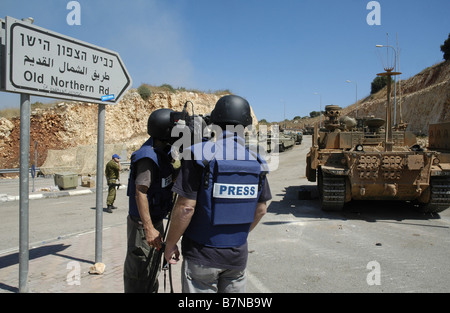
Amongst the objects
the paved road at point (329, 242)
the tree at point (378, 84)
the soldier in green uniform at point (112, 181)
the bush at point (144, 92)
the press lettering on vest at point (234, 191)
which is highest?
the tree at point (378, 84)

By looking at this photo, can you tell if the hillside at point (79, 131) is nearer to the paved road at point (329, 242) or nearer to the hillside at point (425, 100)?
the paved road at point (329, 242)

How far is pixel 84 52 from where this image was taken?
3.83m

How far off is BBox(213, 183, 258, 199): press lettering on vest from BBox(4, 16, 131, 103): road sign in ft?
7.34

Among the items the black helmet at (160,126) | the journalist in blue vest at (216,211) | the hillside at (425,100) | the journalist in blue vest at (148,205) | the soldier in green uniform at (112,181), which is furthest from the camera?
the hillside at (425,100)

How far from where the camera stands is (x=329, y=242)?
232 inches

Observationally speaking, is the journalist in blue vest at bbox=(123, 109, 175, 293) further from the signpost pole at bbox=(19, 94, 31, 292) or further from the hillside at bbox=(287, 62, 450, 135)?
the hillside at bbox=(287, 62, 450, 135)

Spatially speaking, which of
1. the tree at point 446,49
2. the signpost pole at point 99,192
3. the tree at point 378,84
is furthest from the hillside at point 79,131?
the tree at point 378,84

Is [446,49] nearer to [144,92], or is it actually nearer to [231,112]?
[144,92]

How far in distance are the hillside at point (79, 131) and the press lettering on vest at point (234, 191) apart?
63.1 feet

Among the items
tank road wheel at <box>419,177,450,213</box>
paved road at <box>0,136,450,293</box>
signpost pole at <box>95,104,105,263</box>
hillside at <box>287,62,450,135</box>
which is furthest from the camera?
hillside at <box>287,62,450,135</box>

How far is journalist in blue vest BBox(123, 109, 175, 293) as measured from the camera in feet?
9.12

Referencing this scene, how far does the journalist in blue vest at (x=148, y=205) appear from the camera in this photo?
278 cm

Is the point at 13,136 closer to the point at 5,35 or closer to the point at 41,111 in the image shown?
the point at 41,111

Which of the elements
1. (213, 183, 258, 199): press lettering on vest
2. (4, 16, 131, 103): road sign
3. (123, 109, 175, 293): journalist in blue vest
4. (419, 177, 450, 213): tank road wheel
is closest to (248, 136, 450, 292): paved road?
(419, 177, 450, 213): tank road wheel
